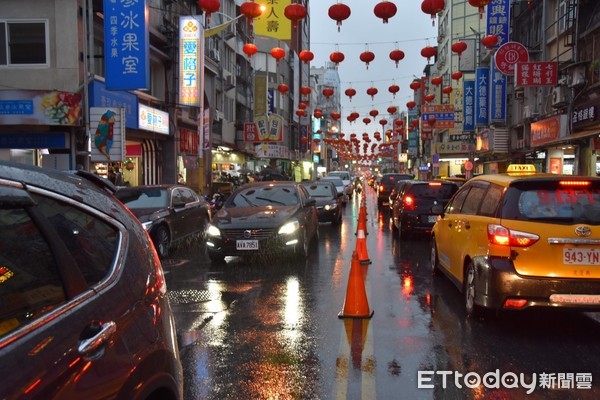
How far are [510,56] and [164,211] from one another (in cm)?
1713

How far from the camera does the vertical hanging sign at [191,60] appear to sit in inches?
960

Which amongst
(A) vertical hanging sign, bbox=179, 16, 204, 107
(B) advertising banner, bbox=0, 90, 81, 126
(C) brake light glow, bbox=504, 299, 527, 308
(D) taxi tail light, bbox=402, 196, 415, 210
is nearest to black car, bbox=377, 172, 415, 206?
(A) vertical hanging sign, bbox=179, 16, 204, 107

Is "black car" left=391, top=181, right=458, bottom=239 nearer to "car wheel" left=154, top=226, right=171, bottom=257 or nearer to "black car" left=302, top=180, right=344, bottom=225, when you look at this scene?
"black car" left=302, top=180, right=344, bottom=225

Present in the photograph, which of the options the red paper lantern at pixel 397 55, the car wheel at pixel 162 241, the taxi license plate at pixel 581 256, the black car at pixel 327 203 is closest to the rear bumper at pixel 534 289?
the taxi license plate at pixel 581 256

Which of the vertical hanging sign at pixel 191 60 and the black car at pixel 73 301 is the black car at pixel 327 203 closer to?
the vertical hanging sign at pixel 191 60

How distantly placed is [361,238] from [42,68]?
1368 cm

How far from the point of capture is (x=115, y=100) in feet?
65.5

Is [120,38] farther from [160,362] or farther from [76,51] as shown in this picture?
[160,362]

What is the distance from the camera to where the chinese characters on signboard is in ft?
70.8

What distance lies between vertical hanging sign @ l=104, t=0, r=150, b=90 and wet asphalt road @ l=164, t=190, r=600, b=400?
11.0 meters

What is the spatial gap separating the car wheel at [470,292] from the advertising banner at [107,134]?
14.1m

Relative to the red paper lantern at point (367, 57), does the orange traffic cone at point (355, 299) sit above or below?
below

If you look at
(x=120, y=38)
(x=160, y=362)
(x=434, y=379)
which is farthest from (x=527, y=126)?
(x=160, y=362)

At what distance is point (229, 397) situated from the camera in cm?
442
